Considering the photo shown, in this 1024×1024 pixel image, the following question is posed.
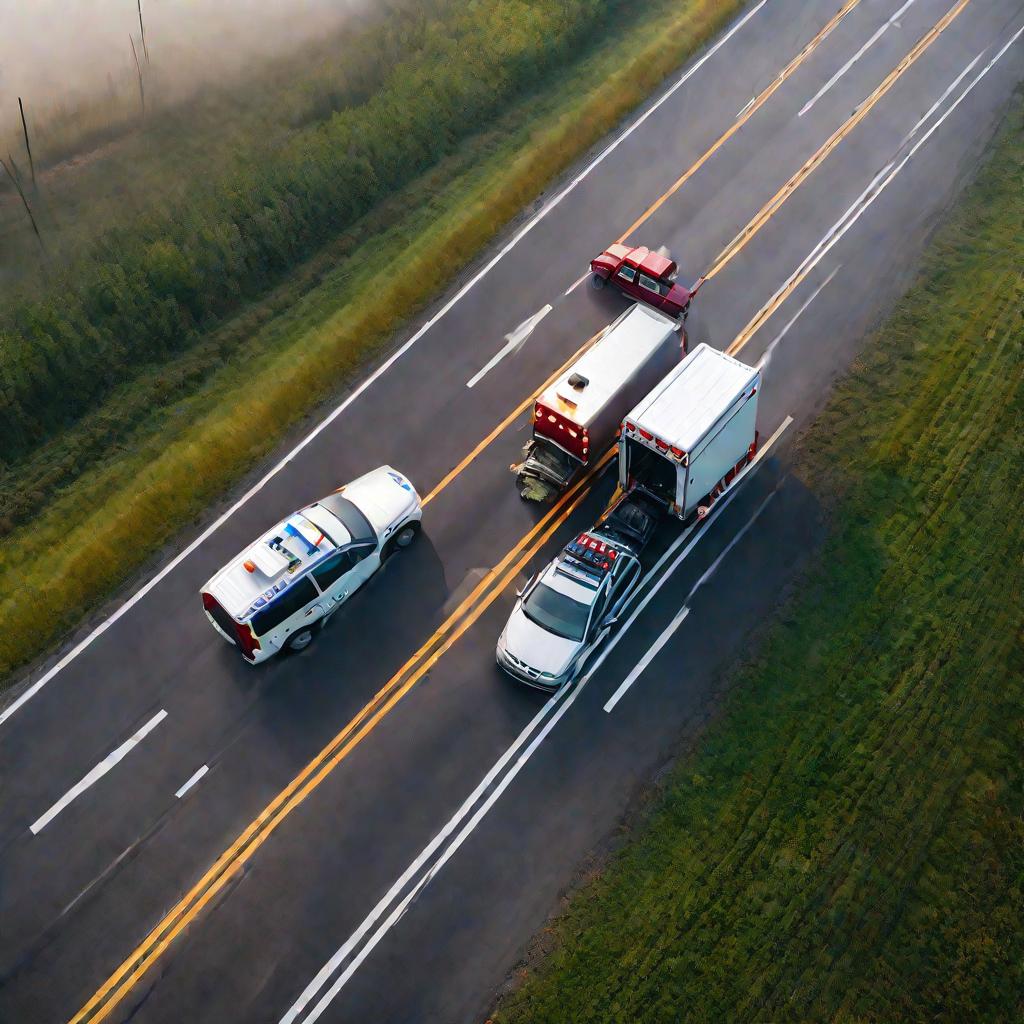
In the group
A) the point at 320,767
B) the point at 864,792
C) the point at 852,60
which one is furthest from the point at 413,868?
the point at 852,60

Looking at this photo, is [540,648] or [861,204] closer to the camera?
[540,648]

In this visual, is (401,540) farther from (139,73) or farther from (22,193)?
(139,73)

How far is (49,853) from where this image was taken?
18953 mm

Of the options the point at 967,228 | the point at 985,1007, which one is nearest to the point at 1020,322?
the point at 967,228

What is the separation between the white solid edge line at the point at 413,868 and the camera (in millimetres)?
17875

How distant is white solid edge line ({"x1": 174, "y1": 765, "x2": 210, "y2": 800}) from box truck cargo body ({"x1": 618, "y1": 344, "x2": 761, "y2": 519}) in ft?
35.9

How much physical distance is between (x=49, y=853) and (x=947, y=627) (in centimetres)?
1947

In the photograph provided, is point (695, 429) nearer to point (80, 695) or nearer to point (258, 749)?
point (258, 749)

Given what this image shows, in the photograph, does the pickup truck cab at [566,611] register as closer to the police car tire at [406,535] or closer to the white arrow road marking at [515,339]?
the police car tire at [406,535]

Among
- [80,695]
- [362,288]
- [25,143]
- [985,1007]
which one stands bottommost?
[985,1007]

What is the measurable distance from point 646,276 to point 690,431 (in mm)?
7048

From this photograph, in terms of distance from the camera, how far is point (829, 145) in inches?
1211

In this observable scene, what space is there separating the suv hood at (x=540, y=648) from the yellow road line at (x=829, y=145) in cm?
1240

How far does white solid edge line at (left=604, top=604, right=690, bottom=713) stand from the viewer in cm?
2106
